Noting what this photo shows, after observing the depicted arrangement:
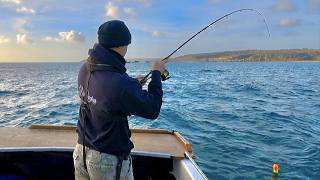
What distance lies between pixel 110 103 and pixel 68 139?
2212mm

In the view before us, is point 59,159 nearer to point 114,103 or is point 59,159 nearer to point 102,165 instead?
point 102,165

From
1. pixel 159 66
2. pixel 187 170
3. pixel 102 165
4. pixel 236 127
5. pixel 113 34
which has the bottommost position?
pixel 236 127

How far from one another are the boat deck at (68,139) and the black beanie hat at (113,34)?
6.07 feet

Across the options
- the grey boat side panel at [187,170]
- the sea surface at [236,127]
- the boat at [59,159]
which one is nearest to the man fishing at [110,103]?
the grey boat side panel at [187,170]

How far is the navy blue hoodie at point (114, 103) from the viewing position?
293cm

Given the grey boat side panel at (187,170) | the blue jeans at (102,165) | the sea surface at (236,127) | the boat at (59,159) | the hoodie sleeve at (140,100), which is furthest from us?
the sea surface at (236,127)

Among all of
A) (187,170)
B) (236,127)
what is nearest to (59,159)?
(187,170)

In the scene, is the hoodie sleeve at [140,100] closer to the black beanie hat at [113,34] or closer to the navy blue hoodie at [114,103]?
the navy blue hoodie at [114,103]

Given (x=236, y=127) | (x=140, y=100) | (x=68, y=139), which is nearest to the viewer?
(x=140, y=100)

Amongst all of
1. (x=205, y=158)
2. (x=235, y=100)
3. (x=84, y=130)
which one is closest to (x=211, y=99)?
(x=235, y=100)

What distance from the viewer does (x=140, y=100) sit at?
9.59ft

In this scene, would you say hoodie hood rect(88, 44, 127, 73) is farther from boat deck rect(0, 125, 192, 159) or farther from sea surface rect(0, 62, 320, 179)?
sea surface rect(0, 62, 320, 179)

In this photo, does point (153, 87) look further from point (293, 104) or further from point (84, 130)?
point (293, 104)

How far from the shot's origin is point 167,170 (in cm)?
470
